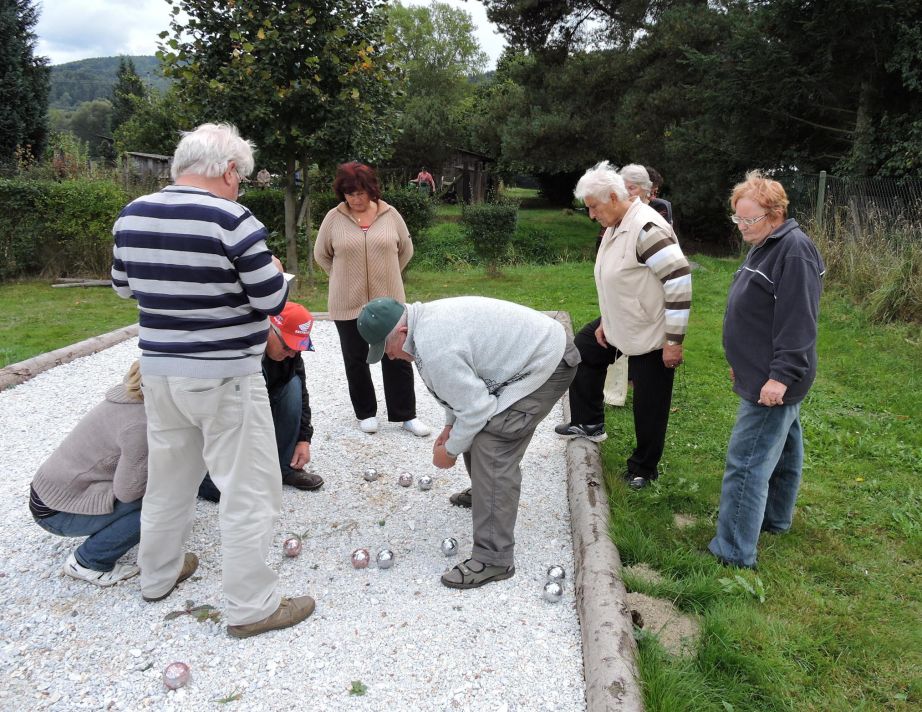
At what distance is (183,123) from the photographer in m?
8.75

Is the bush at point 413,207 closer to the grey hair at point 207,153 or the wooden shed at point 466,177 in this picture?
the grey hair at point 207,153

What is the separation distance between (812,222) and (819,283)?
8.51 meters

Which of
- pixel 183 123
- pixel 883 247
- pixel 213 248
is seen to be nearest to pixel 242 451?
pixel 213 248

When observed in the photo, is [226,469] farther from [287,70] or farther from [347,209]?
[287,70]

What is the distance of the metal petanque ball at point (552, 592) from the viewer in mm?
2855

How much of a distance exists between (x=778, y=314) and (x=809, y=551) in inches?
52.4

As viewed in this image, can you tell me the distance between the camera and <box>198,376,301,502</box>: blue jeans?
143 inches

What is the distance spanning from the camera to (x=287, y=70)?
8.32m

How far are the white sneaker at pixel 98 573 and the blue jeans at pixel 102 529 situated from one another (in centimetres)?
3

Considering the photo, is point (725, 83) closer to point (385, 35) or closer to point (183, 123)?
point (385, 35)

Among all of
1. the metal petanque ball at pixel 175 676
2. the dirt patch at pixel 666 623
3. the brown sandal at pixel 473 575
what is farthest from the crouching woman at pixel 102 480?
the dirt patch at pixel 666 623

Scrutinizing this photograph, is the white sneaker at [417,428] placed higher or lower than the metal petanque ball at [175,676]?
lower

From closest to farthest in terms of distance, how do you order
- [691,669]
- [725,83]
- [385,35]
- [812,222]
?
[691,669] → [385,35] → [812,222] → [725,83]

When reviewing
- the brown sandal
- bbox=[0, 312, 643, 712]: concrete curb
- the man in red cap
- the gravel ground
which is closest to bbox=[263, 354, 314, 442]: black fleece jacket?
the man in red cap
